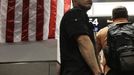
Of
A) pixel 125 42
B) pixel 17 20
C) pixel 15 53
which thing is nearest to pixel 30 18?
pixel 17 20

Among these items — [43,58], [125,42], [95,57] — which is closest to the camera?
[95,57]

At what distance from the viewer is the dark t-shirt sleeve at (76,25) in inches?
114

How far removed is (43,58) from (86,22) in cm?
81

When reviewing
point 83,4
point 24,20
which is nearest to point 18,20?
point 24,20

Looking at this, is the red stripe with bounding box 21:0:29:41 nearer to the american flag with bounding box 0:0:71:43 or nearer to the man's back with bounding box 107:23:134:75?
the american flag with bounding box 0:0:71:43

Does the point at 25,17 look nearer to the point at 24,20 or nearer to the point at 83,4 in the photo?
the point at 24,20

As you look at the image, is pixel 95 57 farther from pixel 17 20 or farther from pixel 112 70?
pixel 17 20

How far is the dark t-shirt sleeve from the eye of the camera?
9.48ft

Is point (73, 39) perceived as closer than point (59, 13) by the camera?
Yes

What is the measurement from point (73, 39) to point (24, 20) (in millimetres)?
851

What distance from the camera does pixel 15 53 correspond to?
3.64m

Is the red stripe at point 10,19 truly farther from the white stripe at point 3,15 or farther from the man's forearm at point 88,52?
the man's forearm at point 88,52

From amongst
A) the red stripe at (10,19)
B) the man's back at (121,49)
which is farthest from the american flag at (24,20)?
the man's back at (121,49)

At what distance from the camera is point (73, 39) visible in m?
2.93
